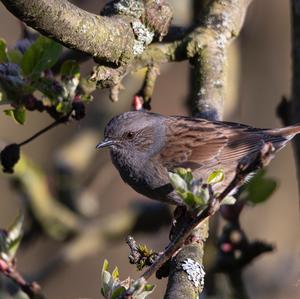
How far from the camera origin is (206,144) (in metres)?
4.99

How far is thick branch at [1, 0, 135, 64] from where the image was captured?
2879 millimetres

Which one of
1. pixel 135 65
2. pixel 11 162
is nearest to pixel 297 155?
pixel 135 65

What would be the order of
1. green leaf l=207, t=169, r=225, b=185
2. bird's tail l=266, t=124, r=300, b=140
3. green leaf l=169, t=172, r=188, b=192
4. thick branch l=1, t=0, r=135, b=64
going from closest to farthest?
green leaf l=169, t=172, r=188, b=192 → thick branch l=1, t=0, r=135, b=64 → green leaf l=207, t=169, r=225, b=185 → bird's tail l=266, t=124, r=300, b=140

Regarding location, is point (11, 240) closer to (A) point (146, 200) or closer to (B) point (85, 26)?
(B) point (85, 26)

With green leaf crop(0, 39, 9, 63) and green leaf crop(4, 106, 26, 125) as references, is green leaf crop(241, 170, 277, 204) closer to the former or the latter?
green leaf crop(4, 106, 26, 125)

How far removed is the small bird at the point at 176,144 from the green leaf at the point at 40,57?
115 cm

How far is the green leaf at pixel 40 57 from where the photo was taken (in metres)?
3.67

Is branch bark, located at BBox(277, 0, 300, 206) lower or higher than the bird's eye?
higher

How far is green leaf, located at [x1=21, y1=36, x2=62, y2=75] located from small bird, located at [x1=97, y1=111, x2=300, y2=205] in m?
1.15

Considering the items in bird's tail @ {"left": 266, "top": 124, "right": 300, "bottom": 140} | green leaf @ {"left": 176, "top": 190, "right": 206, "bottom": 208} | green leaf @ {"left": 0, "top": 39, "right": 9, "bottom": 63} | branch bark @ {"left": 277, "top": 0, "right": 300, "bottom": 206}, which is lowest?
green leaf @ {"left": 176, "top": 190, "right": 206, "bottom": 208}

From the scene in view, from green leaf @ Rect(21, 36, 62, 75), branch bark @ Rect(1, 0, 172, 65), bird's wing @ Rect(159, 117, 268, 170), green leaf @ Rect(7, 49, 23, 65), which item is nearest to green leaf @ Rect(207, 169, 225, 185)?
branch bark @ Rect(1, 0, 172, 65)

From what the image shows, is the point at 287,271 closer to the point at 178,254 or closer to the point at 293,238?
the point at 293,238

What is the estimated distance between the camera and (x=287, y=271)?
19.0ft

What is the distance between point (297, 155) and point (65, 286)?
472 centimetres
